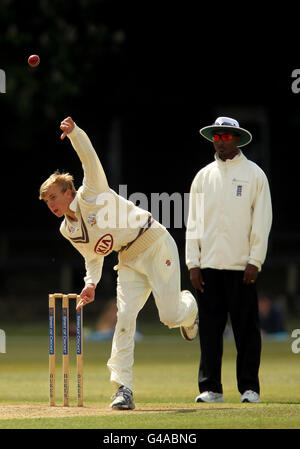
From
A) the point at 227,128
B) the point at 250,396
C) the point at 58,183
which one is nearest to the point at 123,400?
the point at 250,396

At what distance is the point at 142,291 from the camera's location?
23.2ft

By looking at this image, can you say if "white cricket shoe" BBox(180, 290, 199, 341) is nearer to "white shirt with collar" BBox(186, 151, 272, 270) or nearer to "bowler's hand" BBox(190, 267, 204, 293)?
"bowler's hand" BBox(190, 267, 204, 293)

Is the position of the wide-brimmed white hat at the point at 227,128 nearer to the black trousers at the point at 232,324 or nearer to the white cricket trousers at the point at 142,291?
the white cricket trousers at the point at 142,291

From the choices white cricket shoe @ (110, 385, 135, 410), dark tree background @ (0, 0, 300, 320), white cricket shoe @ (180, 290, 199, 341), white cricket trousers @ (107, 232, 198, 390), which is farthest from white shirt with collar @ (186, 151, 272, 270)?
dark tree background @ (0, 0, 300, 320)

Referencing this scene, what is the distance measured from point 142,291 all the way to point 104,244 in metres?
0.43

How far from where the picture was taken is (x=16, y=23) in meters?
19.3

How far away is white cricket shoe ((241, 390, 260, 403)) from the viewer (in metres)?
7.14

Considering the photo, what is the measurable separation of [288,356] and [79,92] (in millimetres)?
8596

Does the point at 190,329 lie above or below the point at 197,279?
below

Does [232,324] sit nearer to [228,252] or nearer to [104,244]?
[228,252]

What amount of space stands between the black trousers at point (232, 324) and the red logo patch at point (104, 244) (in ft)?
2.74

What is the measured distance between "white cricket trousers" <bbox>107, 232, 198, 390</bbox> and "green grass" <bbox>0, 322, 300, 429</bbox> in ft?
1.17

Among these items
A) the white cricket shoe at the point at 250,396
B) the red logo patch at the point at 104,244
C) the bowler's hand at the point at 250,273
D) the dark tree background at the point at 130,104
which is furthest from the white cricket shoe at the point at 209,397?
the dark tree background at the point at 130,104
